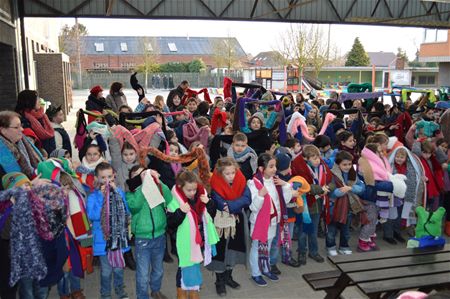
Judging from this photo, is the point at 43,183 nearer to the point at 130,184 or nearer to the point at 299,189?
the point at 130,184

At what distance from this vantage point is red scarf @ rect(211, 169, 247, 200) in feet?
14.8

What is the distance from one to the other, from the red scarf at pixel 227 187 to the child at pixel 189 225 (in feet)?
1.04

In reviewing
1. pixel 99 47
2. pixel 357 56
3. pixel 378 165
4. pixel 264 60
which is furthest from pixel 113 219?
pixel 264 60

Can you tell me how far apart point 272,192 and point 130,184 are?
1.66 m

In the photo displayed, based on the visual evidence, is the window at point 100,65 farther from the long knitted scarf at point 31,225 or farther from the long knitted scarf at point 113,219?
the long knitted scarf at point 31,225

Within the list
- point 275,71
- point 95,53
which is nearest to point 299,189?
point 275,71

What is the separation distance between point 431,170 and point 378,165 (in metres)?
1.17

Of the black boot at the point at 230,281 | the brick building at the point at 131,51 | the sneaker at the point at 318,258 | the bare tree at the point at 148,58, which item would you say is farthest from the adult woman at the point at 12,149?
the brick building at the point at 131,51

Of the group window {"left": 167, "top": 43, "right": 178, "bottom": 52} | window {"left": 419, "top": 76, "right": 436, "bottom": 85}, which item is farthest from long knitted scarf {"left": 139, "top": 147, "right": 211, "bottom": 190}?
window {"left": 167, "top": 43, "right": 178, "bottom": 52}

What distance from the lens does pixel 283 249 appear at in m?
5.29

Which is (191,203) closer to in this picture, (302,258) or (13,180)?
(13,180)

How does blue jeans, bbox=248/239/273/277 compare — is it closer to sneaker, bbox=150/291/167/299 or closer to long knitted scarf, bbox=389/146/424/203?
sneaker, bbox=150/291/167/299

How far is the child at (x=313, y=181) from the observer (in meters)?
5.18

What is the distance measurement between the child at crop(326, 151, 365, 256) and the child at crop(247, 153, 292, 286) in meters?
0.80
